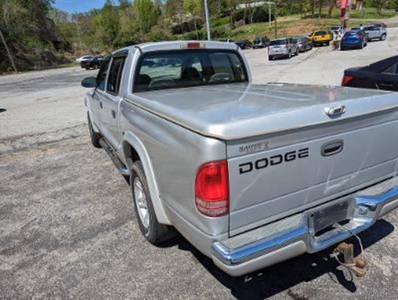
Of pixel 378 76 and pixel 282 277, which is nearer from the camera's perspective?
pixel 282 277

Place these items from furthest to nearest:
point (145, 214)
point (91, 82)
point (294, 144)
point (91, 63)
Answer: point (91, 63) → point (91, 82) → point (145, 214) → point (294, 144)

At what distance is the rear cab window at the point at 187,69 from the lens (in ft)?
13.7

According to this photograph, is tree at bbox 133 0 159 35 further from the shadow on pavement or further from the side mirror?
the shadow on pavement

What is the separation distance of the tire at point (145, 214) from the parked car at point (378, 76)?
4715 millimetres

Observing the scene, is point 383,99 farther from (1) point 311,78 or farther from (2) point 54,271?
(1) point 311,78

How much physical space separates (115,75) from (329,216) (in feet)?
10.2

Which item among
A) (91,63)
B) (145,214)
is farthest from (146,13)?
(145,214)

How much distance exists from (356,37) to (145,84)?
30.5 metres

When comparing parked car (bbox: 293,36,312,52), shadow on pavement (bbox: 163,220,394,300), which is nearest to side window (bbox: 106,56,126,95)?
shadow on pavement (bbox: 163,220,394,300)

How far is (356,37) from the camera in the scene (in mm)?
29969

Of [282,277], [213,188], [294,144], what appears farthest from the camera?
[282,277]

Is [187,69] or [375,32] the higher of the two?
[187,69]

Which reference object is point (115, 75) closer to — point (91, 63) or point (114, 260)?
point (114, 260)

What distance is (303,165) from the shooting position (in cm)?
246
